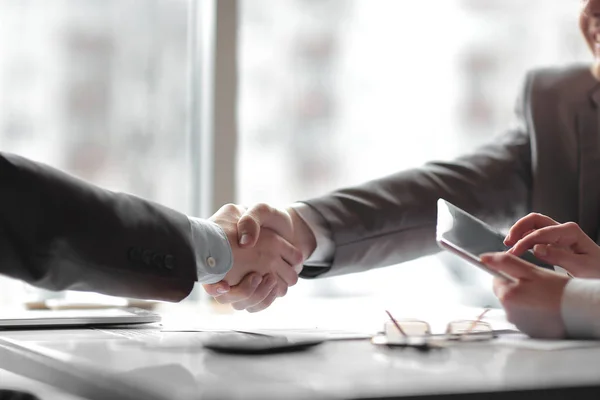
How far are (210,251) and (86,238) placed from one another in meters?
0.34

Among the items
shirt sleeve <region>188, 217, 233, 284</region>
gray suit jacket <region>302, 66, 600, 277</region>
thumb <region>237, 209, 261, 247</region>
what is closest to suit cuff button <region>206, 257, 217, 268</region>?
shirt sleeve <region>188, 217, 233, 284</region>

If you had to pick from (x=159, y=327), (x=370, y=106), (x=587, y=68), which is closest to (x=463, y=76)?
(x=370, y=106)

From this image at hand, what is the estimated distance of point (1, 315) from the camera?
1.21 metres

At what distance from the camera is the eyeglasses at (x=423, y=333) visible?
0.86 m

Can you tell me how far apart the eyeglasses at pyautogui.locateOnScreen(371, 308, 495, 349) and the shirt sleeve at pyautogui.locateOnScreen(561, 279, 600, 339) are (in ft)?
0.29

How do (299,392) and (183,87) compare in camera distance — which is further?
(183,87)

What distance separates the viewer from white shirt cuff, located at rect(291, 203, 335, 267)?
1.67 m

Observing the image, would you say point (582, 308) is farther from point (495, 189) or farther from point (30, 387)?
point (495, 189)

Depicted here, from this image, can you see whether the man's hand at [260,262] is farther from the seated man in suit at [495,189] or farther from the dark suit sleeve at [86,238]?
A: the dark suit sleeve at [86,238]

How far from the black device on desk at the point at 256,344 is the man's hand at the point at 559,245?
16.0 inches

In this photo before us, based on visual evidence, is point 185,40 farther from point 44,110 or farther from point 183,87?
point 44,110

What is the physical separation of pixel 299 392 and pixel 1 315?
774mm

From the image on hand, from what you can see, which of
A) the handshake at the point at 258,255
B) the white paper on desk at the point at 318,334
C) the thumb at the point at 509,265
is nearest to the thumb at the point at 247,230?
the handshake at the point at 258,255

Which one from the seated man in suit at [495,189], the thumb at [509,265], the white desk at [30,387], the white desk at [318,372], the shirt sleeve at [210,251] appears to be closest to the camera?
the white desk at [318,372]
